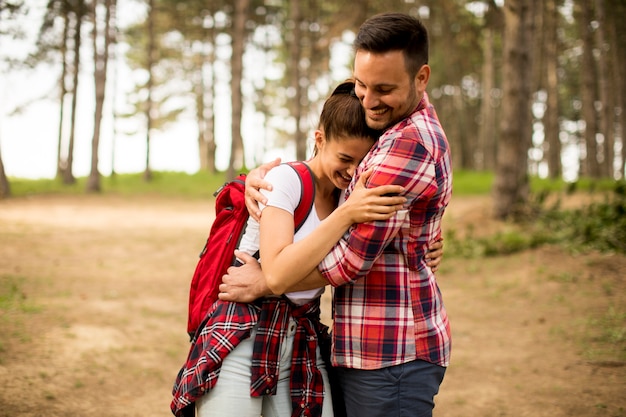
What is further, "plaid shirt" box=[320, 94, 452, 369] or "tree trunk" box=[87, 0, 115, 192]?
"tree trunk" box=[87, 0, 115, 192]

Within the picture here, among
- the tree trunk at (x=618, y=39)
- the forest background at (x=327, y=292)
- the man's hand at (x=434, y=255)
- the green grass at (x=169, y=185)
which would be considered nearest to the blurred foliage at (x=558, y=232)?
the forest background at (x=327, y=292)

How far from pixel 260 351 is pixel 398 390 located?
1.84ft

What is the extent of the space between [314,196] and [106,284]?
670cm

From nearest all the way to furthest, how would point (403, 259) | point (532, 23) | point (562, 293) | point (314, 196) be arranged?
1. point (403, 259)
2. point (314, 196)
3. point (562, 293)
4. point (532, 23)

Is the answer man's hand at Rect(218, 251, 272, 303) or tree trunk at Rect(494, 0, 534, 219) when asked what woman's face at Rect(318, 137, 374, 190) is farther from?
tree trunk at Rect(494, 0, 534, 219)

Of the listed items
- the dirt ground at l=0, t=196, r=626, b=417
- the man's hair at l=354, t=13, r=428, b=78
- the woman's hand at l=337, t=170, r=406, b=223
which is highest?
the man's hair at l=354, t=13, r=428, b=78

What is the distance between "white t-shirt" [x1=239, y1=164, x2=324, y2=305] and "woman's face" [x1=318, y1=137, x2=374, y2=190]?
0.14 m

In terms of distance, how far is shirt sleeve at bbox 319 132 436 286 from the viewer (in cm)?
215

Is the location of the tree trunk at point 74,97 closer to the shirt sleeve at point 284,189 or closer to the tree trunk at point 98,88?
the tree trunk at point 98,88

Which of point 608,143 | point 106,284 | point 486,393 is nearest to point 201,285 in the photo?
point 486,393

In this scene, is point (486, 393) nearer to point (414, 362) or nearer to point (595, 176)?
point (414, 362)

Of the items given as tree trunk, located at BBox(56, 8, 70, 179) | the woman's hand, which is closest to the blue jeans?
the woman's hand

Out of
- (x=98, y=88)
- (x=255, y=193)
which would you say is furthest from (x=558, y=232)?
(x=98, y=88)

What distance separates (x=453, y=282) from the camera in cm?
916
